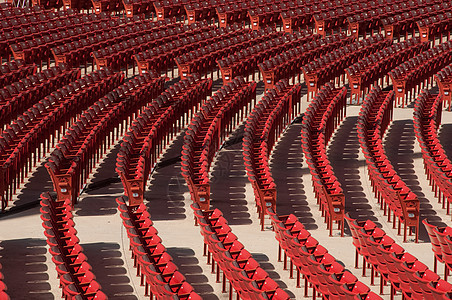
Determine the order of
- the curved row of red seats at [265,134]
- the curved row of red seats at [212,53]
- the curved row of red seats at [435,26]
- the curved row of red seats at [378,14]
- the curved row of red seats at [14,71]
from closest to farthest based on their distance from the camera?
the curved row of red seats at [265,134], the curved row of red seats at [14,71], the curved row of red seats at [212,53], the curved row of red seats at [435,26], the curved row of red seats at [378,14]

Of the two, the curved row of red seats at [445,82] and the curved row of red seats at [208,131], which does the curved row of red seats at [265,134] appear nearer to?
the curved row of red seats at [208,131]

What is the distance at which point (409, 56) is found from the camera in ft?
41.5

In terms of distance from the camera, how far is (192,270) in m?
5.77

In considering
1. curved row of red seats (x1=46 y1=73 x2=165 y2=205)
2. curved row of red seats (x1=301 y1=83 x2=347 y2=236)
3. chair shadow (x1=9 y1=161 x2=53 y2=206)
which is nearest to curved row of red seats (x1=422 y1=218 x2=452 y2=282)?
curved row of red seats (x1=301 y1=83 x2=347 y2=236)

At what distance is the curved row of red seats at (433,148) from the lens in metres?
6.98

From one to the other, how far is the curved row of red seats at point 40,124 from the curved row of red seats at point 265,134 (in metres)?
1.94

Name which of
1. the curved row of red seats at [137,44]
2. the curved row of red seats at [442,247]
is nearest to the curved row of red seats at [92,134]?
the curved row of red seats at [137,44]

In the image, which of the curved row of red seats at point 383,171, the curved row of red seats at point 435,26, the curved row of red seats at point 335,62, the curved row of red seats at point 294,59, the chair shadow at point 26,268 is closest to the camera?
the chair shadow at point 26,268

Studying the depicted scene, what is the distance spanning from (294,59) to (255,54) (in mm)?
599

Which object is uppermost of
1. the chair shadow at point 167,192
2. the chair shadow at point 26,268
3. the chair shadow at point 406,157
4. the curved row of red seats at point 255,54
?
the curved row of red seats at point 255,54

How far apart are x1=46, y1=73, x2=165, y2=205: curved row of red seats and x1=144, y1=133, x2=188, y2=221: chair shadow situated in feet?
2.02

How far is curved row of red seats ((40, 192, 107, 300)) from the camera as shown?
15.1ft

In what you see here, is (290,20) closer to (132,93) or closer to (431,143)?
(132,93)

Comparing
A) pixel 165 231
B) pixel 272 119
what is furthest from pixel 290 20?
pixel 165 231
